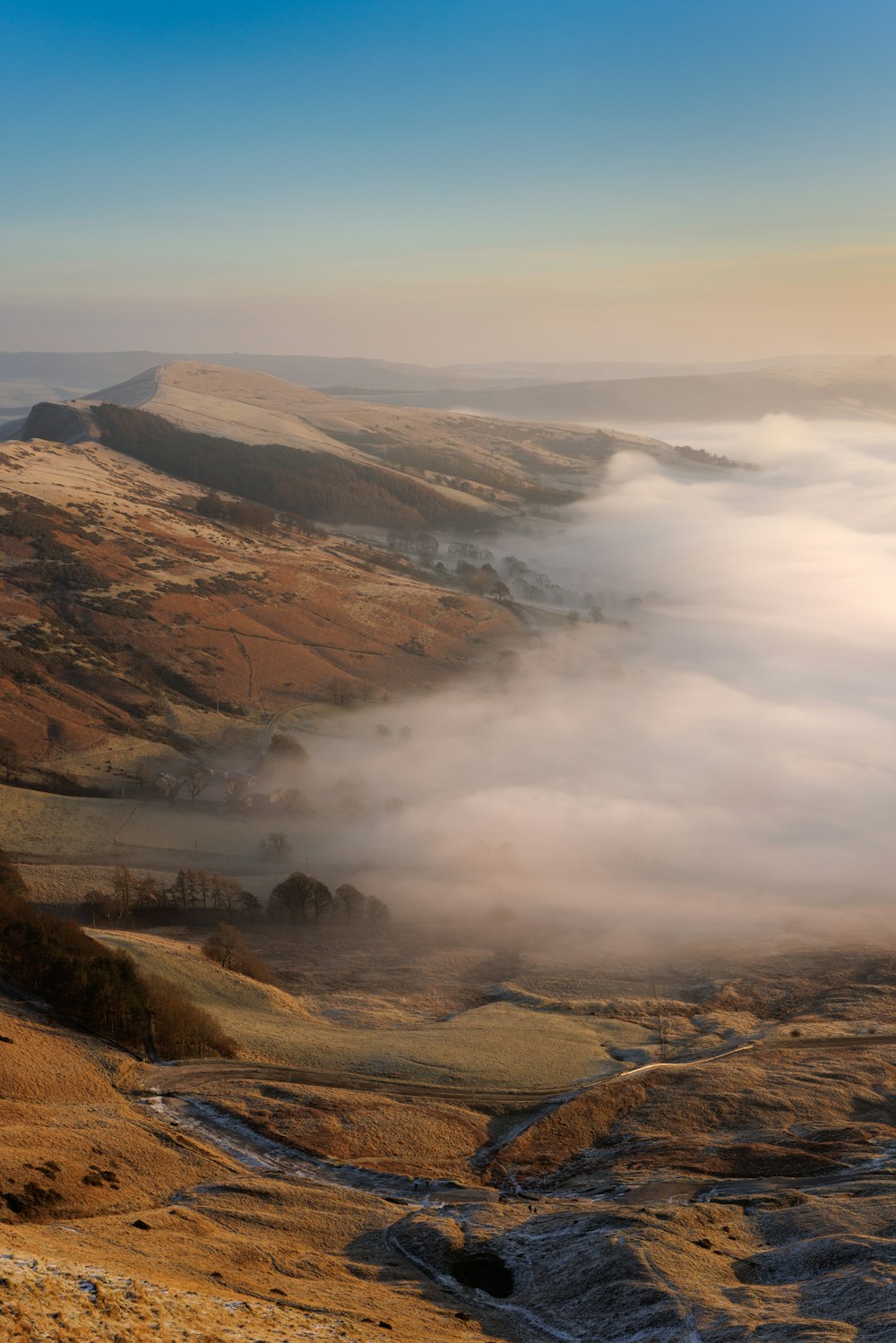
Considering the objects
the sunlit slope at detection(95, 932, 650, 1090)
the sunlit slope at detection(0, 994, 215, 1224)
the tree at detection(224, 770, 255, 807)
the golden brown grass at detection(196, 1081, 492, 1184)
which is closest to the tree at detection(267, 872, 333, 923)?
the sunlit slope at detection(95, 932, 650, 1090)

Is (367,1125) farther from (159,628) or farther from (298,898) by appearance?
(159,628)

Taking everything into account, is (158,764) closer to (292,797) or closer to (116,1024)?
(292,797)

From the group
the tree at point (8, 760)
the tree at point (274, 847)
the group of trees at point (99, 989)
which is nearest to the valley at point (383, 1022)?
the tree at point (274, 847)

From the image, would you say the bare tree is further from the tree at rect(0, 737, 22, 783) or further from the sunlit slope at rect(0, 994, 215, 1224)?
the sunlit slope at rect(0, 994, 215, 1224)

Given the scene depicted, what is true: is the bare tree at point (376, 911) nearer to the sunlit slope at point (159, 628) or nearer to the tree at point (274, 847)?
the tree at point (274, 847)

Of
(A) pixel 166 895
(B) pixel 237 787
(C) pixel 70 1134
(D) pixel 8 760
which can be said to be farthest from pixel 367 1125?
(D) pixel 8 760

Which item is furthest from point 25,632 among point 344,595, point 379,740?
point 344,595

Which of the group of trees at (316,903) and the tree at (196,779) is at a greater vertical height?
the tree at (196,779)
